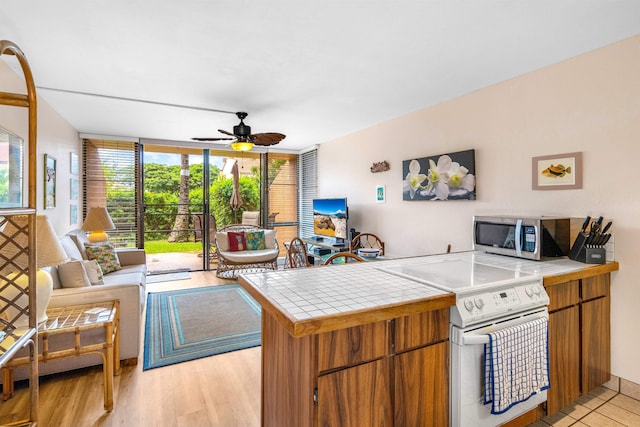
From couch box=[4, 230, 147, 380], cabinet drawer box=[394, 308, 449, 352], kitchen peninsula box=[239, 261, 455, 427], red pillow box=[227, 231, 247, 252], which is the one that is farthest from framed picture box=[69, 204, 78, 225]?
cabinet drawer box=[394, 308, 449, 352]

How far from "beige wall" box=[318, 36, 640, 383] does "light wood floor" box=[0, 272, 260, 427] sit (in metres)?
2.37

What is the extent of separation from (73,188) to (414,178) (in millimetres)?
4662

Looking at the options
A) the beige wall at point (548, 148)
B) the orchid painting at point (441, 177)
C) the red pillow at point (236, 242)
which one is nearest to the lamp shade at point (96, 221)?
the red pillow at point (236, 242)

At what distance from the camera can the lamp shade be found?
4.10 m

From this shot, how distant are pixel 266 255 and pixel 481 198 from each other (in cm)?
342

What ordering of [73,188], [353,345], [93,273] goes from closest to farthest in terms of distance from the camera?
[353,345] → [93,273] → [73,188]

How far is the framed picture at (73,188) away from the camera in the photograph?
439cm

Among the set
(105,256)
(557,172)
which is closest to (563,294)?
(557,172)

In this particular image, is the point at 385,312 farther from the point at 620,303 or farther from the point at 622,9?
the point at 622,9

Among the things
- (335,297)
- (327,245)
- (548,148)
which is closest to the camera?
(335,297)

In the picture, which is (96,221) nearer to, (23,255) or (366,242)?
(23,255)

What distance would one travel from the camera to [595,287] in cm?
209

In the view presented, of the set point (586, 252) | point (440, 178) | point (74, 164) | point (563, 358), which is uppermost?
point (74, 164)

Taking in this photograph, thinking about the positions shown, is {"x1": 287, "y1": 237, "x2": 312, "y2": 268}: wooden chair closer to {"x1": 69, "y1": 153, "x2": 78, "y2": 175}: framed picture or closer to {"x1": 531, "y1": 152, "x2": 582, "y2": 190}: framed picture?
{"x1": 531, "y1": 152, "x2": 582, "y2": 190}: framed picture
